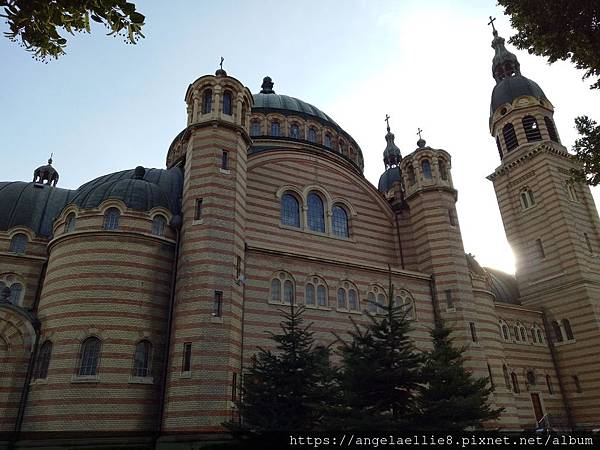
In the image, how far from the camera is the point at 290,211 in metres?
24.9

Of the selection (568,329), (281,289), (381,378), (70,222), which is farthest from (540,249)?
(70,222)

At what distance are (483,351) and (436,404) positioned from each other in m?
12.5

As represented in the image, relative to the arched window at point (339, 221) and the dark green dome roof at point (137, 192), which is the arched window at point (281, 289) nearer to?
the arched window at point (339, 221)

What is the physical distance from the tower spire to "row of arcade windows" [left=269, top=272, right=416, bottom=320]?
28.5 metres

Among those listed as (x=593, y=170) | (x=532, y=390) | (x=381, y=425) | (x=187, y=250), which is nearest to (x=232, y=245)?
(x=187, y=250)

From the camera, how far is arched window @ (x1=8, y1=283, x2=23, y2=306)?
2030 cm

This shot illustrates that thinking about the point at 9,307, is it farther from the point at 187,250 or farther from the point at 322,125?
the point at 322,125

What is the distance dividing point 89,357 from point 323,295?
10.3 metres

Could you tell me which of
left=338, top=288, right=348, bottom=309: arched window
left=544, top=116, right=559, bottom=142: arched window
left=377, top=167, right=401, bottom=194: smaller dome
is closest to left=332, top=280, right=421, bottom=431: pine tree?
left=338, top=288, right=348, bottom=309: arched window

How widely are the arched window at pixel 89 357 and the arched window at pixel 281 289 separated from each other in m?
7.14

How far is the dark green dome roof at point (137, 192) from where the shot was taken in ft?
66.4

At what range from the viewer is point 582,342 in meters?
31.9

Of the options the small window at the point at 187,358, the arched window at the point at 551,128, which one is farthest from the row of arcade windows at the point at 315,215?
the arched window at the point at 551,128

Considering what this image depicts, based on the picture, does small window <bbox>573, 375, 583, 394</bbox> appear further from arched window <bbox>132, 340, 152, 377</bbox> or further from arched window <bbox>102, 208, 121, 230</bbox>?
arched window <bbox>102, 208, 121, 230</bbox>
